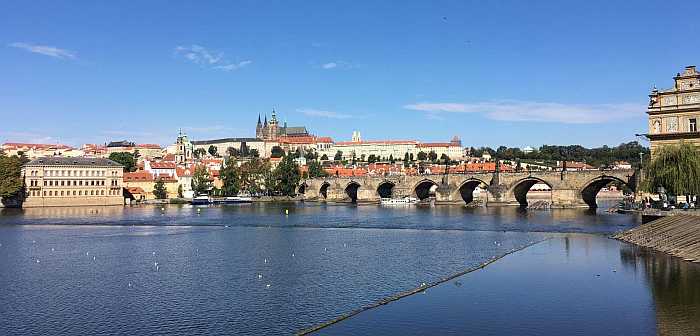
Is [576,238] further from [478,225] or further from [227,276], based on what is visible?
[227,276]

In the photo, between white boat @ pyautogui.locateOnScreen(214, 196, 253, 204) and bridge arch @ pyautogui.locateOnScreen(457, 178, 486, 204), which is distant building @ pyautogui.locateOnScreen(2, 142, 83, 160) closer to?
white boat @ pyautogui.locateOnScreen(214, 196, 253, 204)

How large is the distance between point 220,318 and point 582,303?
11.3 metres

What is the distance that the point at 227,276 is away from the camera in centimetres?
2722

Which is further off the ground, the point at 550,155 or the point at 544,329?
the point at 550,155

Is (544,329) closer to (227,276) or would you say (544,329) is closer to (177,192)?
(227,276)

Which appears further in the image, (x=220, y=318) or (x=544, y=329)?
(x=220, y=318)

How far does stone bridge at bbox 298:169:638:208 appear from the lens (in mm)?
68812

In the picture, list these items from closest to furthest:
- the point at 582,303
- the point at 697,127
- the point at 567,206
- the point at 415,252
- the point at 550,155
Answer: the point at 582,303 < the point at 415,252 < the point at 697,127 < the point at 567,206 < the point at 550,155

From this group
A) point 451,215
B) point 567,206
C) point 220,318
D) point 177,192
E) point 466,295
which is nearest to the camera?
point 220,318

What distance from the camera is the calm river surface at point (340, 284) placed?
19094 mm

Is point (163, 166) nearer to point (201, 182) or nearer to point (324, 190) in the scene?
point (201, 182)

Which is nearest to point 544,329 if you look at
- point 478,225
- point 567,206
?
point 478,225

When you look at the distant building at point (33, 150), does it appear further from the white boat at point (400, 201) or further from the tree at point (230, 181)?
the white boat at point (400, 201)

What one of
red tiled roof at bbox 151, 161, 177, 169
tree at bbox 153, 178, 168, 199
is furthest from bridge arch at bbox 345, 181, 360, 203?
red tiled roof at bbox 151, 161, 177, 169
